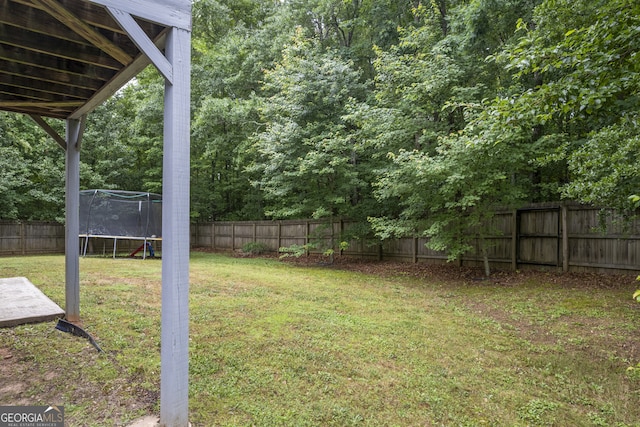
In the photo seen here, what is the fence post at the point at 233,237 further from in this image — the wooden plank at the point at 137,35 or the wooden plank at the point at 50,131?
the wooden plank at the point at 137,35

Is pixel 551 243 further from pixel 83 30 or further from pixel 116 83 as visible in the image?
pixel 83 30

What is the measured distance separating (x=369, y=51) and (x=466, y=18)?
5357mm

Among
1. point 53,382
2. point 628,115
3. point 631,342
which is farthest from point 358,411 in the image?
point 628,115

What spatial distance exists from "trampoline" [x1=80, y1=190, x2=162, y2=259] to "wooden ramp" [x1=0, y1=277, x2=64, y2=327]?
7.02 meters

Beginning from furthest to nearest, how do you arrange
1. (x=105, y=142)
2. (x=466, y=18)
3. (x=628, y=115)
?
(x=105, y=142) → (x=466, y=18) → (x=628, y=115)

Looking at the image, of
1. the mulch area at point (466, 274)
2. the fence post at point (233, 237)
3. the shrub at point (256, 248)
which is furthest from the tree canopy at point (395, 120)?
the shrub at point (256, 248)

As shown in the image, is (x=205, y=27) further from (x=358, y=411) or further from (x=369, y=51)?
(x=358, y=411)

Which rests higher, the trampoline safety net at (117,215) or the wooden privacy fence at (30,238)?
the trampoline safety net at (117,215)

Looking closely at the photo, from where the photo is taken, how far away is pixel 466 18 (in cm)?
815

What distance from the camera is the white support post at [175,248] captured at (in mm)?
2211

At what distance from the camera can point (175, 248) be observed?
7.27 ft

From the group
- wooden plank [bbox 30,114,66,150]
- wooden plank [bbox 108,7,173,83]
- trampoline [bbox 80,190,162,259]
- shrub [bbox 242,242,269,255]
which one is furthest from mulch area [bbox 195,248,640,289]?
wooden plank [bbox 30,114,66,150]

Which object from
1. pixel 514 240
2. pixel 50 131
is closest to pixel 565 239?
pixel 514 240

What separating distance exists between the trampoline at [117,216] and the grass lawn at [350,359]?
6335mm
